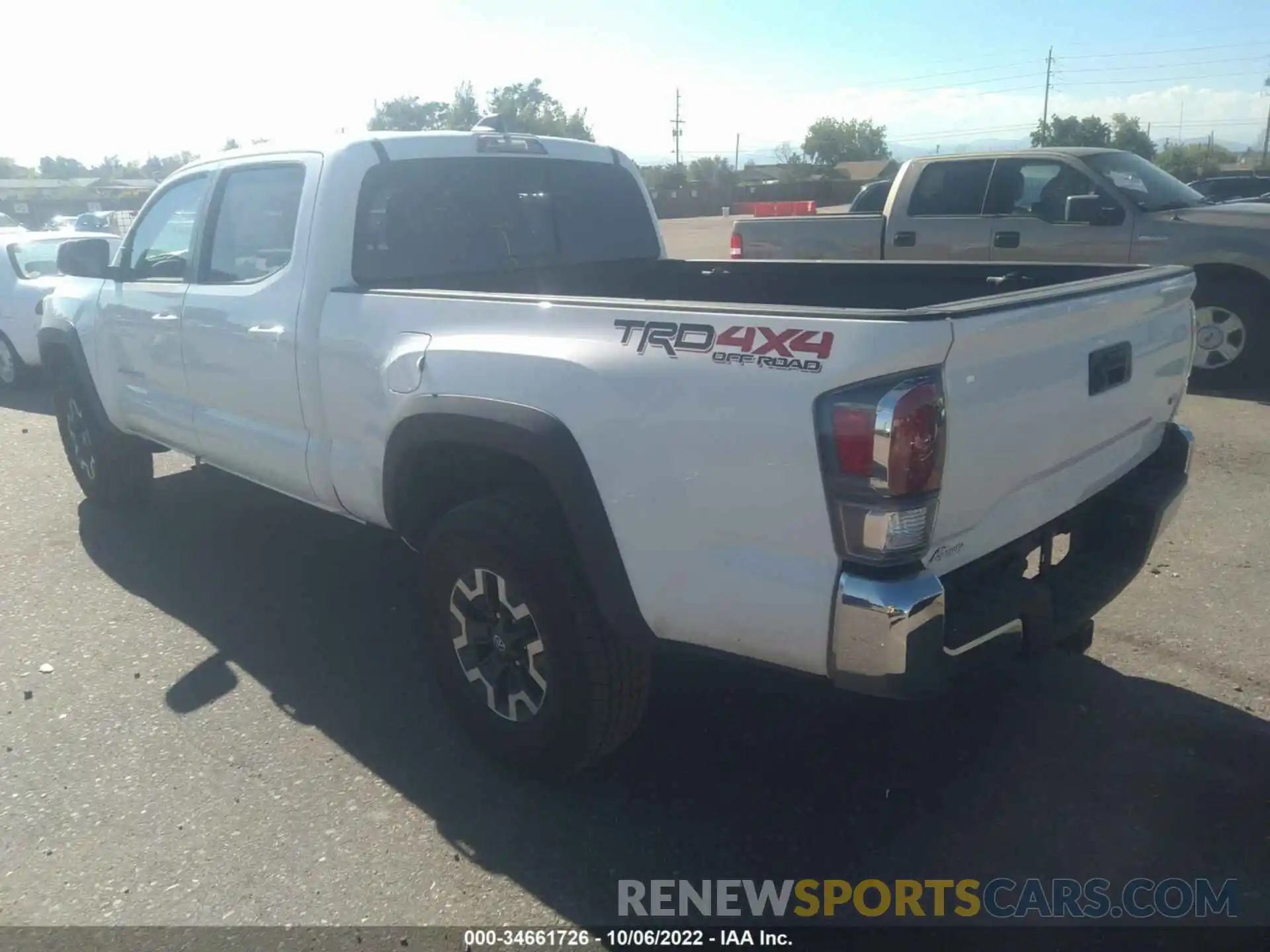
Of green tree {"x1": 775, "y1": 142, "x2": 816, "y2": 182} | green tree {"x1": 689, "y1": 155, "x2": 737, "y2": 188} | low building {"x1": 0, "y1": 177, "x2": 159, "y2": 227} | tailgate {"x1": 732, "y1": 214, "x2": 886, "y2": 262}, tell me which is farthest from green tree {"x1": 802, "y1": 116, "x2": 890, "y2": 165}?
tailgate {"x1": 732, "y1": 214, "x2": 886, "y2": 262}

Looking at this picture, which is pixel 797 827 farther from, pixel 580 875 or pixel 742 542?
pixel 742 542

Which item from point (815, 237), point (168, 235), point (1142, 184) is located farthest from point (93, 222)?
point (1142, 184)

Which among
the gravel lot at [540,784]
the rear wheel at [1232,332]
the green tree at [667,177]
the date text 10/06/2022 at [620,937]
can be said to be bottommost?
the date text 10/06/2022 at [620,937]

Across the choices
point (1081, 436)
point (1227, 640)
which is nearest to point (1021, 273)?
point (1081, 436)

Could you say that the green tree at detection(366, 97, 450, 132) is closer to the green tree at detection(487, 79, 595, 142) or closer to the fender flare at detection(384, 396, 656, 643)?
the green tree at detection(487, 79, 595, 142)

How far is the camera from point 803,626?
2443 mm

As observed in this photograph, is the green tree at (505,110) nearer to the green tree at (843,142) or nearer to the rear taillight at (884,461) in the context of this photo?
the green tree at (843,142)

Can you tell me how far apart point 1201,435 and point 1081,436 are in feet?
15.1

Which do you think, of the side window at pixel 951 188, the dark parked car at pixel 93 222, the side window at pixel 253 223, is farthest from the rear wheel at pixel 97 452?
the dark parked car at pixel 93 222

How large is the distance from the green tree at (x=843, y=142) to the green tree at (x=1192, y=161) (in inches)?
1203

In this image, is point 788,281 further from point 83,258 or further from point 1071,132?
point 1071,132

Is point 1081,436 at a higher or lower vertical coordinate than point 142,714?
higher

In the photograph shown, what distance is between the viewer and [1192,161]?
5291 cm

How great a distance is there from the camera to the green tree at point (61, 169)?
8788cm
